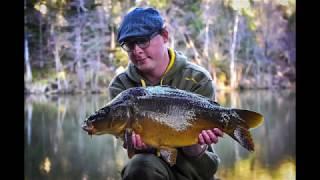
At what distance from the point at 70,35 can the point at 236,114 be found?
0.91 meters

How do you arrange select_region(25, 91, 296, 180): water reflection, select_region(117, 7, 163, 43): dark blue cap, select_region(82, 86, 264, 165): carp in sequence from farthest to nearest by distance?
select_region(25, 91, 296, 180): water reflection < select_region(117, 7, 163, 43): dark blue cap < select_region(82, 86, 264, 165): carp

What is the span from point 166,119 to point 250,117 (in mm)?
356

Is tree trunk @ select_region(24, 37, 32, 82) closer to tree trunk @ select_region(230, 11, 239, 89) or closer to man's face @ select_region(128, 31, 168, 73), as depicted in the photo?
man's face @ select_region(128, 31, 168, 73)

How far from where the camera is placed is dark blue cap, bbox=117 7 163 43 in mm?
2383

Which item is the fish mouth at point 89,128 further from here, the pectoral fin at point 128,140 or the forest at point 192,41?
the forest at point 192,41

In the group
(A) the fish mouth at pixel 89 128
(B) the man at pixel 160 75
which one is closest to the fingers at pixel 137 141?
(B) the man at pixel 160 75

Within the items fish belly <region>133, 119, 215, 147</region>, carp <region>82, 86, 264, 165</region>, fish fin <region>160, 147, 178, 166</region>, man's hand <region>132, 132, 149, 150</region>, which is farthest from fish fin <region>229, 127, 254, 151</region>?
man's hand <region>132, 132, 149, 150</region>

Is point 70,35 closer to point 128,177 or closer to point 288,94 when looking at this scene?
point 128,177

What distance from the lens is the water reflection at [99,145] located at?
253 centimetres

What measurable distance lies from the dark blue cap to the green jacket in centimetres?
13

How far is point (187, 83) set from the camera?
236 cm

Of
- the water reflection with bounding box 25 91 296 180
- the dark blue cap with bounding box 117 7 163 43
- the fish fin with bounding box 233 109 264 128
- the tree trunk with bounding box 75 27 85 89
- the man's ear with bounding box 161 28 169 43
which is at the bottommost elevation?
the water reflection with bounding box 25 91 296 180

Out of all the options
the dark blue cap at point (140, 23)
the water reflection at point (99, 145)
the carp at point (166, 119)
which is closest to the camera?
the carp at point (166, 119)

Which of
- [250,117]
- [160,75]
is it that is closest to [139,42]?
[160,75]
